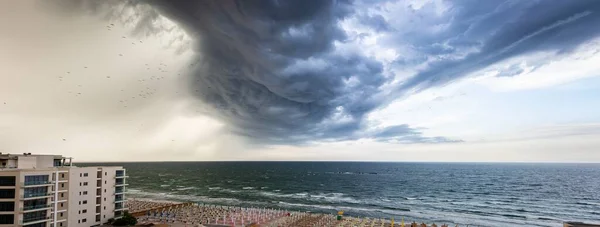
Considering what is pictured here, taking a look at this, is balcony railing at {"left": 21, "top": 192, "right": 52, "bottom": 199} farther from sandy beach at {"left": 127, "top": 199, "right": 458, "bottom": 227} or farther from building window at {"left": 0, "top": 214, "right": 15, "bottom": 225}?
sandy beach at {"left": 127, "top": 199, "right": 458, "bottom": 227}

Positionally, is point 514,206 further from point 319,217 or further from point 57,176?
point 57,176

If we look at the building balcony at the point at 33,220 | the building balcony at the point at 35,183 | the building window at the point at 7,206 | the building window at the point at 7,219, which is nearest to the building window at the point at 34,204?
the building window at the point at 7,206

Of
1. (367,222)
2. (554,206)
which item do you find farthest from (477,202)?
(367,222)

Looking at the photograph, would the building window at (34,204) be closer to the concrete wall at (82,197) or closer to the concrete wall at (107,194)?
the concrete wall at (82,197)

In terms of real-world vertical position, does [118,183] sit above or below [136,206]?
above

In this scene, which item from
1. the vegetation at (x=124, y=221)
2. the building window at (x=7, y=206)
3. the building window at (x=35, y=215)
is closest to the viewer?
the building window at (x=7, y=206)

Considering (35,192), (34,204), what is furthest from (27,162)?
(34,204)

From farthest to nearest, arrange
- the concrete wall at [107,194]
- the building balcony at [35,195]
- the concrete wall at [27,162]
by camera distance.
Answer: the concrete wall at [107,194] → the concrete wall at [27,162] → the building balcony at [35,195]
